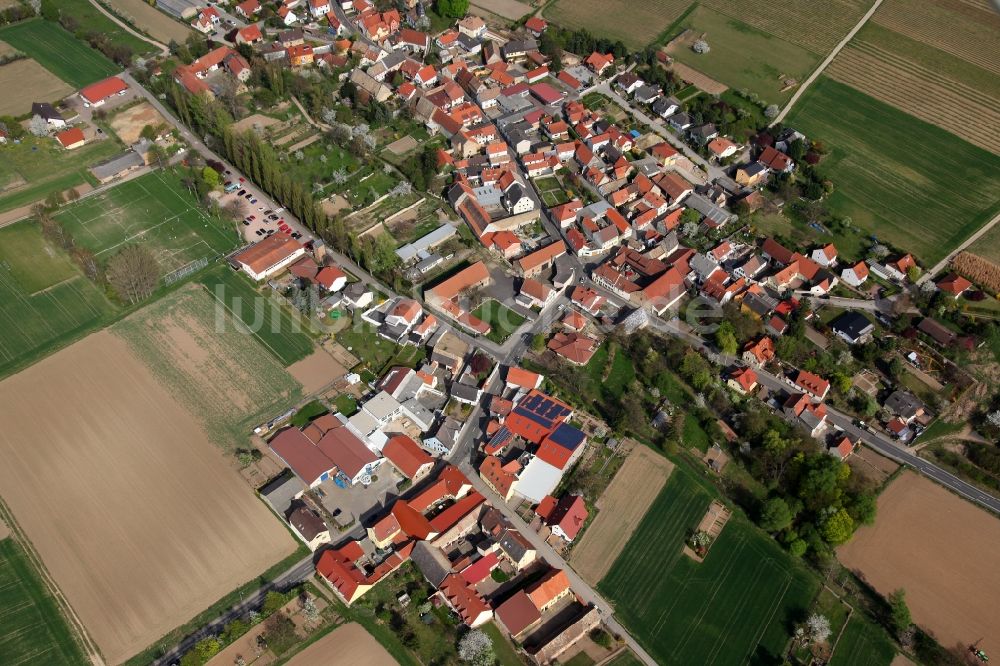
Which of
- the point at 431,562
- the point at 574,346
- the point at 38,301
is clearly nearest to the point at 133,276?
the point at 38,301

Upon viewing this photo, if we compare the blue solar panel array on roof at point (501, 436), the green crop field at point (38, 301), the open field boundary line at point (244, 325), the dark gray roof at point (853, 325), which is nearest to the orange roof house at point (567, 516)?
the blue solar panel array on roof at point (501, 436)

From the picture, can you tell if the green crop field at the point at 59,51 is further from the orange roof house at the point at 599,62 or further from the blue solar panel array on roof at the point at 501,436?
the blue solar panel array on roof at the point at 501,436

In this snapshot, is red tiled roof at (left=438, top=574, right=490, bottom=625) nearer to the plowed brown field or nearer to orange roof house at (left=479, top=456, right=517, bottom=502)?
the plowed brown field

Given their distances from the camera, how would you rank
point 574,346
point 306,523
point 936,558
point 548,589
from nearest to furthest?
point 548,589, point 306,523, point 936,558, point 574,346

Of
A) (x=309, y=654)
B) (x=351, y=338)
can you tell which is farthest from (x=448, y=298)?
(x=309, y=654)

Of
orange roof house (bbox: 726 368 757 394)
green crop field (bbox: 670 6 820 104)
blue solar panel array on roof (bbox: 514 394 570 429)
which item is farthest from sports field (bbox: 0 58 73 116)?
orange roof house (bbox: 726 368 757 394)

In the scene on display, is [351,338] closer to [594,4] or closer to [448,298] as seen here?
[448,298]

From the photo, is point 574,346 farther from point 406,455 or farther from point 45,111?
point 45,111
